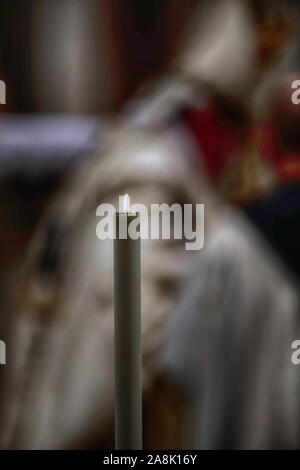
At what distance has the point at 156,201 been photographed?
2.19 feet

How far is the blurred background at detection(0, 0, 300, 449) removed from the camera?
2.11 ft

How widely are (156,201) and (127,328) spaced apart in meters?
0.31

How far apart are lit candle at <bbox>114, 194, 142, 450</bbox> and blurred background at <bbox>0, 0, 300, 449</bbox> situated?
0.98 feet

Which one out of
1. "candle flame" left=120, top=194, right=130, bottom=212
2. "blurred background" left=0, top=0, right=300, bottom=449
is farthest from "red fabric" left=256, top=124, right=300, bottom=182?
"candle flame" left=120, top=194, right=130, bottom=212

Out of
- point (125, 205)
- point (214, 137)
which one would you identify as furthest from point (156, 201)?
Result: point (125, 205)

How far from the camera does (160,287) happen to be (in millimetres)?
676

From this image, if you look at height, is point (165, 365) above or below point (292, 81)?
below

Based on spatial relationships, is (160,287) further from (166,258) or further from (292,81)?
(292,81)

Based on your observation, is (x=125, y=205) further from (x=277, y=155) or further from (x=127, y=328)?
(x=277, y=155)

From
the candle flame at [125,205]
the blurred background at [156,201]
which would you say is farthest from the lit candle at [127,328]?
the blurred background at [156,201]

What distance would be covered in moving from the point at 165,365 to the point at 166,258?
0.45ft

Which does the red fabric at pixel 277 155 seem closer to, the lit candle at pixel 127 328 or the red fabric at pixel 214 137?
the red fabric at pixel 214 137
